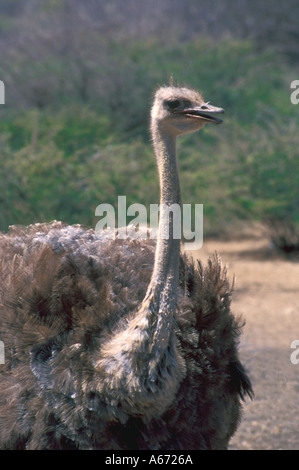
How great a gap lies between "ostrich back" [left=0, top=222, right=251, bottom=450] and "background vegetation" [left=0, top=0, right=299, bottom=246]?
8.50 ft

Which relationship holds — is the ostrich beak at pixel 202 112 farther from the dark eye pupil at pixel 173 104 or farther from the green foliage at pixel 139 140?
the green foliage at pixel 139 140

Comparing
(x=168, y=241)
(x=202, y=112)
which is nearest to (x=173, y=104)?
(x=202, y=112)

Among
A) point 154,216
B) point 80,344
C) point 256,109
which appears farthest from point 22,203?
point 256,109

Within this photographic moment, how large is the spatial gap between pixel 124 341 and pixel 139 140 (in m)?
7.83

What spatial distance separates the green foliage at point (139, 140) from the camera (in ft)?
26.8

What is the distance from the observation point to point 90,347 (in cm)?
316

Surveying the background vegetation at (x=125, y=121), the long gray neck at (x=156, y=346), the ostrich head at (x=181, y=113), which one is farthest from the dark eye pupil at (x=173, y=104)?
the background vegetation at (x=125, y=121)

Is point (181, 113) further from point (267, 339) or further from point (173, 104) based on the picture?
point (267, 339)

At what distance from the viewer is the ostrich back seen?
3096mm

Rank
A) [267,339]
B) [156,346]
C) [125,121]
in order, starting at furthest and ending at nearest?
[125,121] → [267,339] → [156,346]

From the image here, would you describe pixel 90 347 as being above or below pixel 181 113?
below
